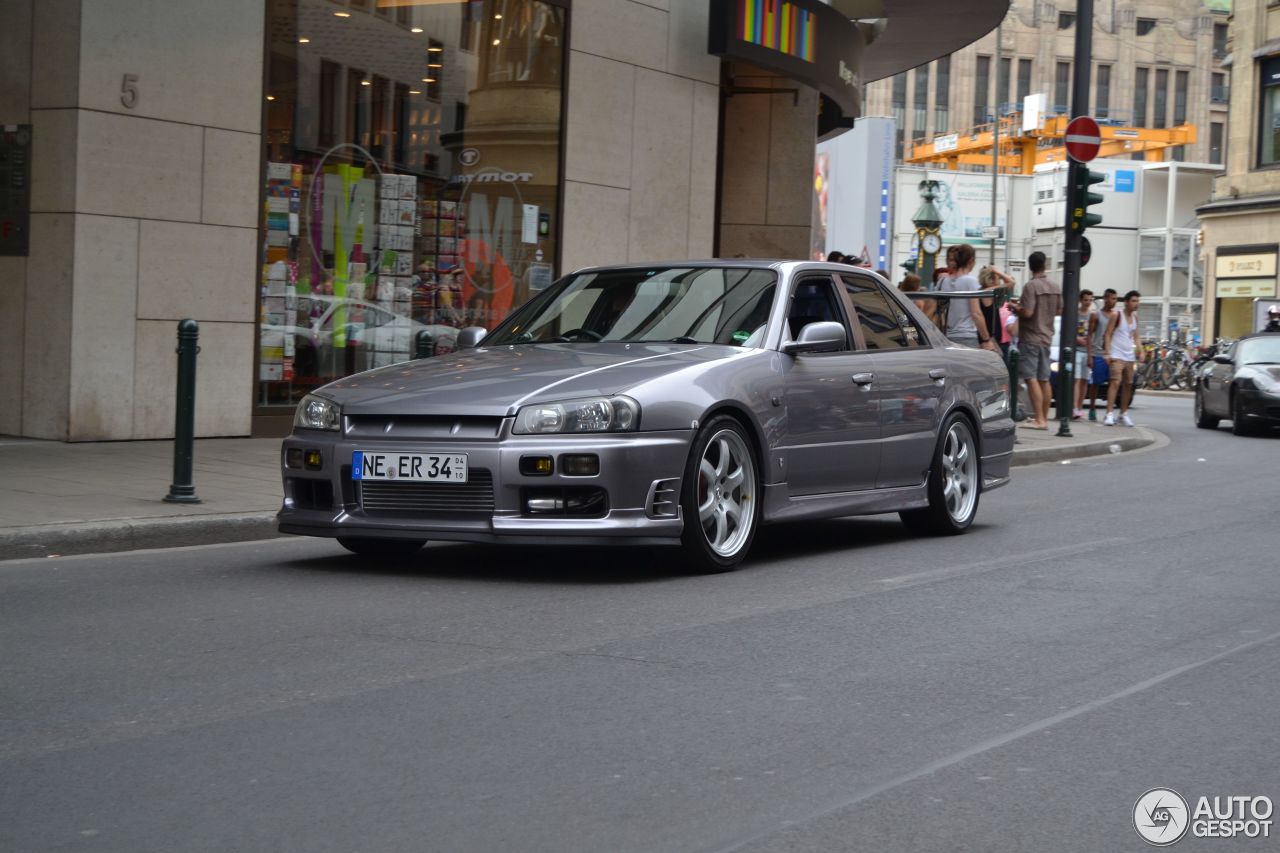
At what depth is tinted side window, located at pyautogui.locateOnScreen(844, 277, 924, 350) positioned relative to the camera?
363 inches

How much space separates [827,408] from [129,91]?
21.8 ft

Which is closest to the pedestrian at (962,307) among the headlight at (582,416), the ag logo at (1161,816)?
the headlight at (582,416)

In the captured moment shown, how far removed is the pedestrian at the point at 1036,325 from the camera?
18.3 meters

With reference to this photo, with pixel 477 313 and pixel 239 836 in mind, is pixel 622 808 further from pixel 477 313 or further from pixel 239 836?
pixel 477 313

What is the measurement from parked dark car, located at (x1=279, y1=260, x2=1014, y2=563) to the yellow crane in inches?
2351

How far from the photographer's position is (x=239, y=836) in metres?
3.70

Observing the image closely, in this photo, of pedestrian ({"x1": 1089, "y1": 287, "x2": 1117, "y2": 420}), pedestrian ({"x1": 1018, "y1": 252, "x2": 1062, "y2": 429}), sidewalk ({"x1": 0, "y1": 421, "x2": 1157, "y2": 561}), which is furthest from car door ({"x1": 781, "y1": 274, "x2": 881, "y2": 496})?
pedestrian ({"x1": 1089, "y1": 287, "x2": 1117, "y2": 420})

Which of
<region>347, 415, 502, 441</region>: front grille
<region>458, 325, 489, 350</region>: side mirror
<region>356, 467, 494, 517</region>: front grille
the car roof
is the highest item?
the car roof

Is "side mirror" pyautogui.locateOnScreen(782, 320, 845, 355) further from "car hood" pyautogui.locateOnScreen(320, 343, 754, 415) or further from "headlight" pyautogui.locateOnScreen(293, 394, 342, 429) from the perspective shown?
"headlight" pyautogui.locateOnScreen(293, 394, 342, 429)

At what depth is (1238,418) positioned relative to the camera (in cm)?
2188

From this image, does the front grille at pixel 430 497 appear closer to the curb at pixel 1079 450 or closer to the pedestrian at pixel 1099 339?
the curb at pixel 1079 450

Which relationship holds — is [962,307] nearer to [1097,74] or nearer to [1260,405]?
[1260,405]

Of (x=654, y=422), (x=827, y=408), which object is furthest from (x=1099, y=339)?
(x=654, y=422)

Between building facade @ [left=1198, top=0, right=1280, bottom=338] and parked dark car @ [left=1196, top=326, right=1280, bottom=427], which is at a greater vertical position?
building facade @ [left=1198, top=0, right=1280, bottom=338]
